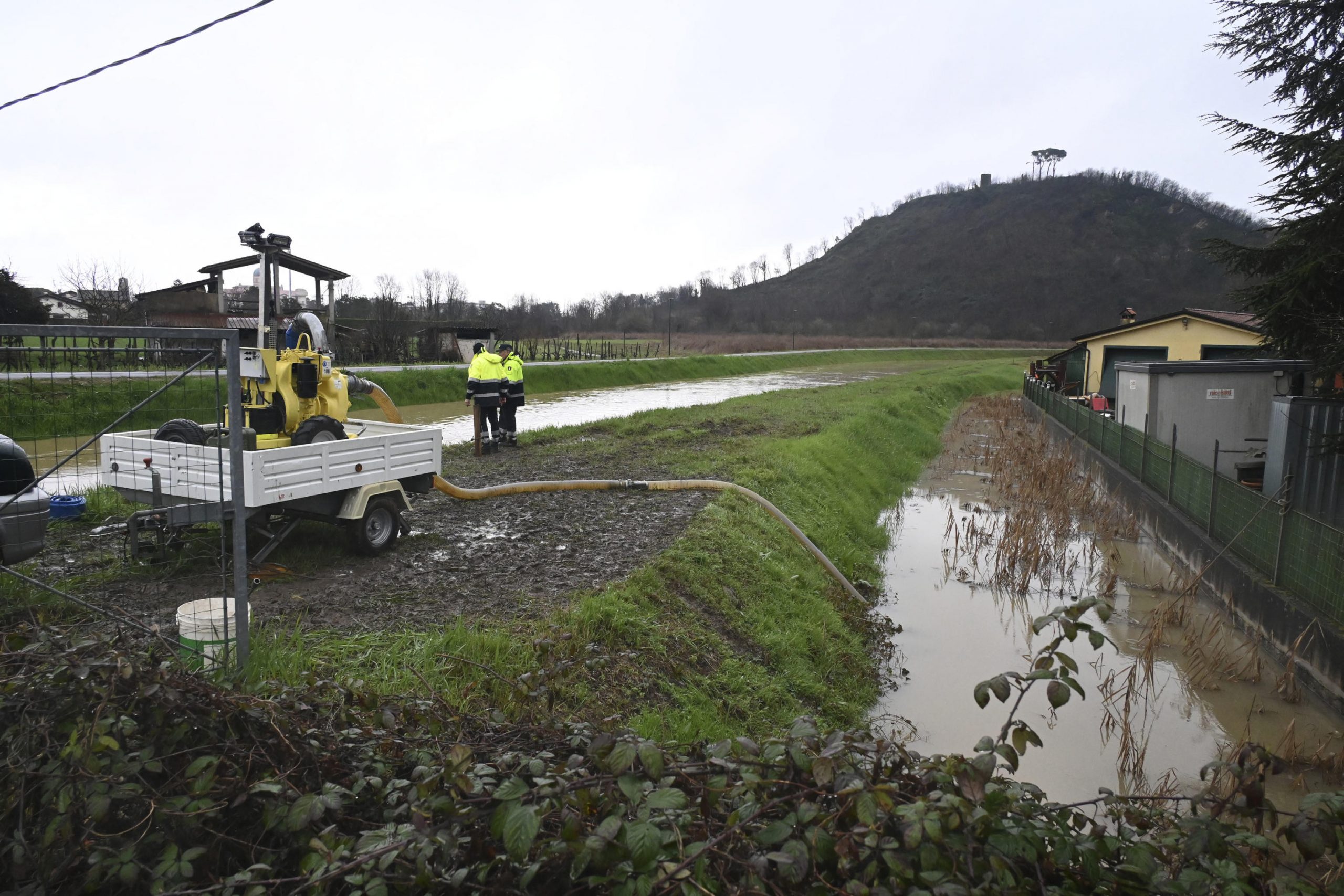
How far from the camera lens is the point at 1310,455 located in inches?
375

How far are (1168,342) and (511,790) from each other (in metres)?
26.2

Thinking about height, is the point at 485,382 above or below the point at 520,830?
above

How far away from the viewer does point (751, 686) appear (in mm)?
6684

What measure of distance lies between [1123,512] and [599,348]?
54058mm

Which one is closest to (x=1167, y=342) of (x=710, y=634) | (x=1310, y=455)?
(x=1310, y=455)

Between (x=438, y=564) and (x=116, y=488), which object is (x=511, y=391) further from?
(x=116, y=488)

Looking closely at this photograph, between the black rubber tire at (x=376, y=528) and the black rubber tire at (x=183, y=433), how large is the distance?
1477 mm

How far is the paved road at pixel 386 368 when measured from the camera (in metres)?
4.98

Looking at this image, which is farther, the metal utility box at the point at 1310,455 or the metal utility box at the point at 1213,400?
the metal utility box at the point at 1213,400

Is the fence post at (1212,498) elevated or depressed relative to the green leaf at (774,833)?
depressed

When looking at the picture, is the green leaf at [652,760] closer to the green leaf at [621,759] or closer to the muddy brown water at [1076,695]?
the green leaf at [621,759]

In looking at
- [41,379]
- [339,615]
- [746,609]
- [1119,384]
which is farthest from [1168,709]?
[1119,384]

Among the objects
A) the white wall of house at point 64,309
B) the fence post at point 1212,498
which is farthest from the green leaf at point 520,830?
the white wall of house at point 64,309

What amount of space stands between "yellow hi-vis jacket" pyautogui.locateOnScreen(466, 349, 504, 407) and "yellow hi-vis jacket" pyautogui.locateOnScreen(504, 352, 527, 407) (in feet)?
0.53
